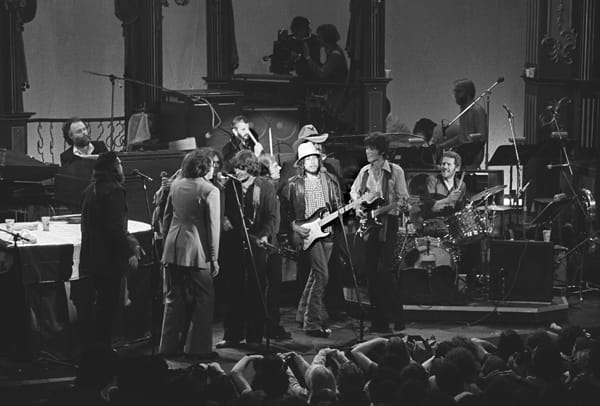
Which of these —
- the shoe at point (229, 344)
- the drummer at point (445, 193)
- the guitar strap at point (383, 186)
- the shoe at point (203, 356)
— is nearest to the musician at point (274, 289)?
the shoe at point (229, 344)

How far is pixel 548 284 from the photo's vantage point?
13039mm

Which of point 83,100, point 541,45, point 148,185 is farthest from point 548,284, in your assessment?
point 83,100

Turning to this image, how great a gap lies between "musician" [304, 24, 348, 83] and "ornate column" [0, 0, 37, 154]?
4224 millimetres

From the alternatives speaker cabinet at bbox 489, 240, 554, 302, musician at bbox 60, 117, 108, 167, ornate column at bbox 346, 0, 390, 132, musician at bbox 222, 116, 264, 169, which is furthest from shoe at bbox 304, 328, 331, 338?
ornate column at bbox 346, 0, 390, 132

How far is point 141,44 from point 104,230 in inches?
288

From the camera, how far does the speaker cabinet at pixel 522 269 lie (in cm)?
1296

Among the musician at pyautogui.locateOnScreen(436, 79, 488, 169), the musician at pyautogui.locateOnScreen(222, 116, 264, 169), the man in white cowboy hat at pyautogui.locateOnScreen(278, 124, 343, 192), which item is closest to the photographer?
the man in white cowboy hat at pyautogui.locateOnScreen(278, 124, 343, 192)

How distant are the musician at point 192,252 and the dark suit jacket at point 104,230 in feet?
1.50

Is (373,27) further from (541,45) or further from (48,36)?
(48,36)

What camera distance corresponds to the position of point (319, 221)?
11797 millimetres

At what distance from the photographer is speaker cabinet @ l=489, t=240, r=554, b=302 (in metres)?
13.0

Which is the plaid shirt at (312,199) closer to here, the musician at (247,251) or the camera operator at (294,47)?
the musician at (247,251)

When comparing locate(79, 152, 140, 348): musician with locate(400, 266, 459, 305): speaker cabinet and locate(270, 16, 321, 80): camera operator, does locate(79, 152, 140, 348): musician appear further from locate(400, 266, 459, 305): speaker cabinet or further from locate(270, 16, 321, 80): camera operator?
locate(270, 16, 321, 80): camera operator

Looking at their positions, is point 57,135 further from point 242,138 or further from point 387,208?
point 387,208
